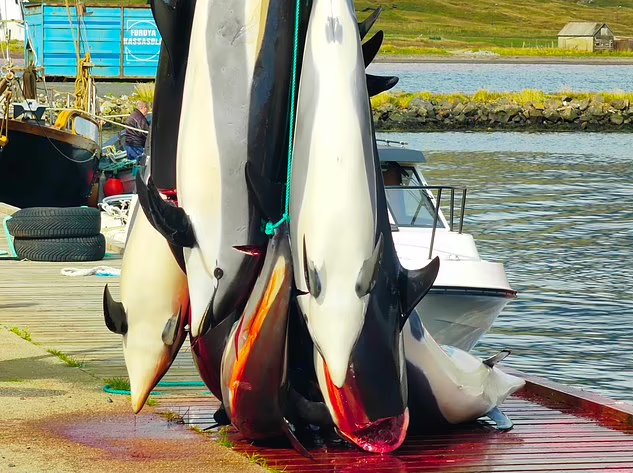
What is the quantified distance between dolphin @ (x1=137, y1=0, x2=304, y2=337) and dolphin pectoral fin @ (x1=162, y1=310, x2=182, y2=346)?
1.09ft

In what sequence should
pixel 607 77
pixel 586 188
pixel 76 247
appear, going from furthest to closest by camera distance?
1. pixel 607 77
2. pixel 586 188
3. pixel 76 247

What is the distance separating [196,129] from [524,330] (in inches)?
401

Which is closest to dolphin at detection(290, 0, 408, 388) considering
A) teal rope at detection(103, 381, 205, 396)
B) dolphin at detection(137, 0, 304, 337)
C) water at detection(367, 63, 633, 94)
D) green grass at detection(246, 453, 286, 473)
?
dolphin at detection(137, 0, 304, 337)

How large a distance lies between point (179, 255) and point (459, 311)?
5.93 meters

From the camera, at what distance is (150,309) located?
8.00m

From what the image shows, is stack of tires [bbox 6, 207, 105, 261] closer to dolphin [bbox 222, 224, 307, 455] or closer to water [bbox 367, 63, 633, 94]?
dolphin [bbox 222, 224, 307, 455]

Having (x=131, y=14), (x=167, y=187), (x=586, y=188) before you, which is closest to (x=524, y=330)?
(x=167, y=187)

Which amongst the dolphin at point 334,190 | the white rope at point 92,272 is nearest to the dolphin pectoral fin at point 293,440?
the dolphin at point 334,190

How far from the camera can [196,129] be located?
767cm

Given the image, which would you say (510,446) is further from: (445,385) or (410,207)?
(410,207)

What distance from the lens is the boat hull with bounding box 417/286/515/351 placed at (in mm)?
13117

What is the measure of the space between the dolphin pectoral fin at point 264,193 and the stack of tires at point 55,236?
9.12m

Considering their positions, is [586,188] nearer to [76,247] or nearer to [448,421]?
[76,247]

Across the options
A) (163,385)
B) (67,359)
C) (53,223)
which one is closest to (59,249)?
(53,223)
